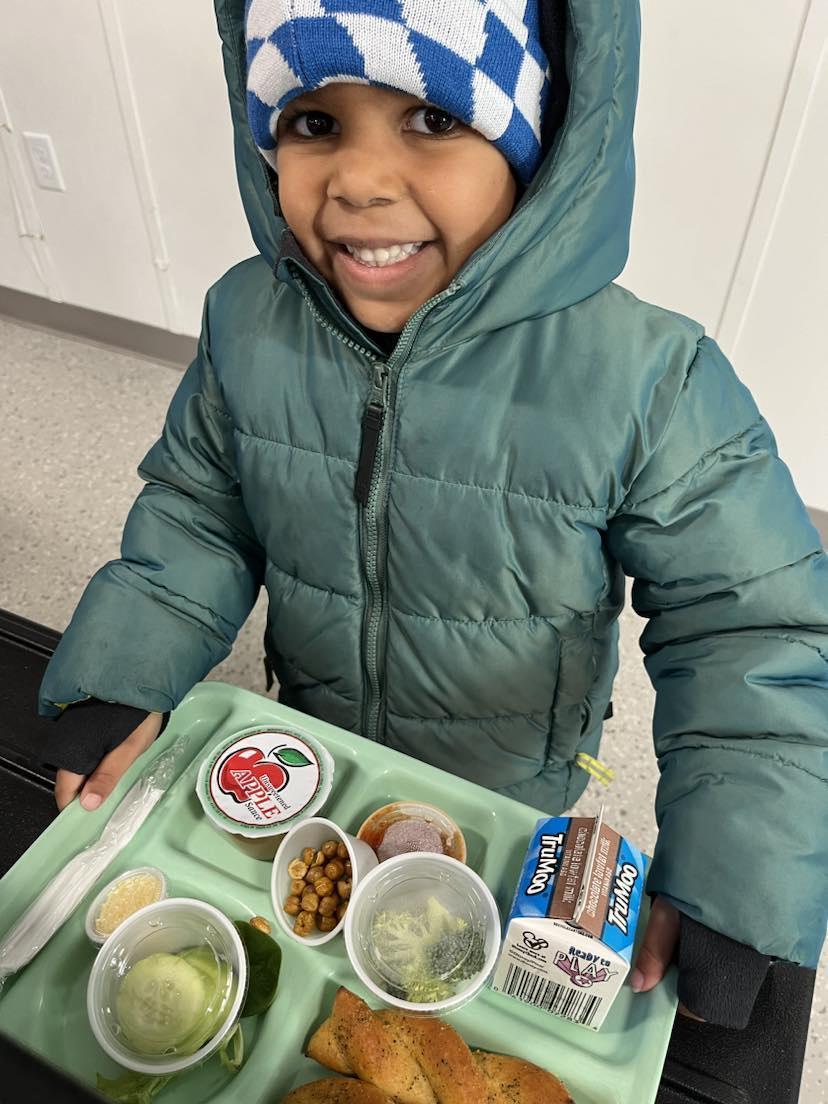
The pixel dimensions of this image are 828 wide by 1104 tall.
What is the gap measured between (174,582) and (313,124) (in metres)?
0.46

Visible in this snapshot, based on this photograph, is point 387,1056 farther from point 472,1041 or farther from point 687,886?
point 687,886

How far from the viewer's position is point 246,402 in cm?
80

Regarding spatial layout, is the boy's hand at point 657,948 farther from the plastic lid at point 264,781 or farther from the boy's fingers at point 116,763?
the boy's fingers at point 116,763

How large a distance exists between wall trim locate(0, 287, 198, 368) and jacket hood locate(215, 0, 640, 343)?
1792mm

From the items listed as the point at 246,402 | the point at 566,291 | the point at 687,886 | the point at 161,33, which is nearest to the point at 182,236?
the point at 161,33

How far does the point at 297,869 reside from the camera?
0.63 m

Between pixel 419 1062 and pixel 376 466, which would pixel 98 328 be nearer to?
pixel 376 466

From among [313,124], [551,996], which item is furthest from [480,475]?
[551,996]

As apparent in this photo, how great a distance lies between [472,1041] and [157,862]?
0.93 feet

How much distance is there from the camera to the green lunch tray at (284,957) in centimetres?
56

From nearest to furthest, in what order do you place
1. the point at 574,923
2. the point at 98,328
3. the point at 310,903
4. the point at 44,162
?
the point at 574,923
the point at 310,903
the point at 44,162
the point at 98,328

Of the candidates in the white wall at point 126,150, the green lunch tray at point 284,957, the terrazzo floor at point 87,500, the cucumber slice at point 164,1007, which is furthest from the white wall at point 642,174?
the cucumber slice at point 164,1007

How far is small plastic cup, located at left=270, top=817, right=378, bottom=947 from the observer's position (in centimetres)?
61

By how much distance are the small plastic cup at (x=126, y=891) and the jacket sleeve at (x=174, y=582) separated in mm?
159
